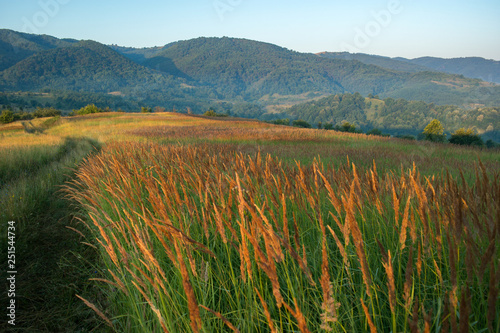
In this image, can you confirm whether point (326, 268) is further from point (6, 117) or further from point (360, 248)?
A: point (6, 117)

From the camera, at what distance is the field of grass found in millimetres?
926

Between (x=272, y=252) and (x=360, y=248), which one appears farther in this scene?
(x=272, y=252)

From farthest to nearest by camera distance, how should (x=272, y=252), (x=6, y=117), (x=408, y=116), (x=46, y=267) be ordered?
(x=408, y=116) → (x=6, y=117) → (x=46, y=267) → (x=272, y=252)

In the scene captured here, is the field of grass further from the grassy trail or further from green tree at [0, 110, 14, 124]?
green tree at [0, 110, 14, 124]

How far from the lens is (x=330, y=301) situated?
806mm

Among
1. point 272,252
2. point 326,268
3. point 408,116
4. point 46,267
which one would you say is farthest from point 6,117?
point 408,116

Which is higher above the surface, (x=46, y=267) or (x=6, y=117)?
(x=46, y=267)

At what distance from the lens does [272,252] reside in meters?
0.98

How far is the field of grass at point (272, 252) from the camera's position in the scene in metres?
0.93

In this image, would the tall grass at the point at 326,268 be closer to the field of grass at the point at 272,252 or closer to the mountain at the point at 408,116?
the field of grass at the point at 272,252

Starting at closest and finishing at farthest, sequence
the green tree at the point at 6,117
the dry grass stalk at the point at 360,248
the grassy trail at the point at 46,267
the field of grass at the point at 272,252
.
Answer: the dry grass stalk at the point at 360,248, the field of grass at the point at 272,252, the grassy trail at the point at 46,267, the green tree at the point at 6,117

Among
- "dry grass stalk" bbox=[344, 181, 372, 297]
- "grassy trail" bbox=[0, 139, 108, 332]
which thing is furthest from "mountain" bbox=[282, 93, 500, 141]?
"dry grass stalk" bbox=[344, 181, 372, 297]

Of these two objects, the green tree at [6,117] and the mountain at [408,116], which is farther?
the mountain at [408,116]

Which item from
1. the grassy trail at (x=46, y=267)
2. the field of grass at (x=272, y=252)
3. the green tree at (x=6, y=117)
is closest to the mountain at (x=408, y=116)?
the green tree at (x=6, y=117)
